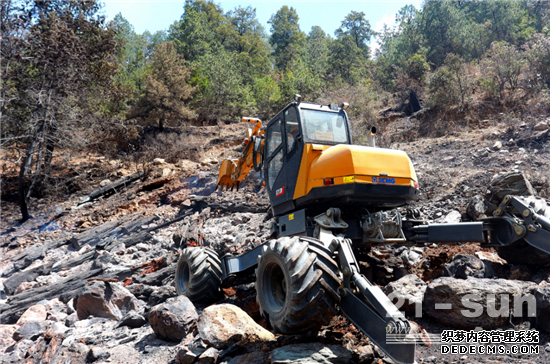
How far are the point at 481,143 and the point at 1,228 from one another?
1839 cm

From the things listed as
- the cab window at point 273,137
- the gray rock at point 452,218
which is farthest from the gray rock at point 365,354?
the gray rock at point 452,218

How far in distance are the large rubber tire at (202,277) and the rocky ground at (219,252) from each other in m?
0.28

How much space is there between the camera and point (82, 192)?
17.9 m

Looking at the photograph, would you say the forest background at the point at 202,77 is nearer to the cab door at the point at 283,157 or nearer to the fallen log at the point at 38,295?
the fallen log at the point at 38,295

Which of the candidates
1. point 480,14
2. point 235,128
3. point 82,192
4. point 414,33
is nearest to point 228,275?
point 82,192

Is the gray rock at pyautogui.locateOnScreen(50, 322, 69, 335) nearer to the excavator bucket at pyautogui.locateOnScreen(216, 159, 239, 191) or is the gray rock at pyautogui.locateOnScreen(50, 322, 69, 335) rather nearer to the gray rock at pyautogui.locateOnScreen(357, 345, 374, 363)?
the excavator bucket at pyautogui.locateOnScreen(216, 159, 239, 191)

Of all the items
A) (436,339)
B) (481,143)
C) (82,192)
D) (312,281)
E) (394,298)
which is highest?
(481,143)

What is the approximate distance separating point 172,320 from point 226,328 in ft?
3.11

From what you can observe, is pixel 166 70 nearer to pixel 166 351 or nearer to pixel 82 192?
pixel 82 192

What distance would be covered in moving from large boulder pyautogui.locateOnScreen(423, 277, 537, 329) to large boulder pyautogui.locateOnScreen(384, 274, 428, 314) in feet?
0.91

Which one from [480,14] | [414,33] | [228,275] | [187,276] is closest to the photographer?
[228,275]

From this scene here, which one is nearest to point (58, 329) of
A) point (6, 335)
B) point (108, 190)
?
point (6, 335)

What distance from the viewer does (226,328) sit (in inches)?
160

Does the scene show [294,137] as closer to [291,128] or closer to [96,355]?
[291,128]
